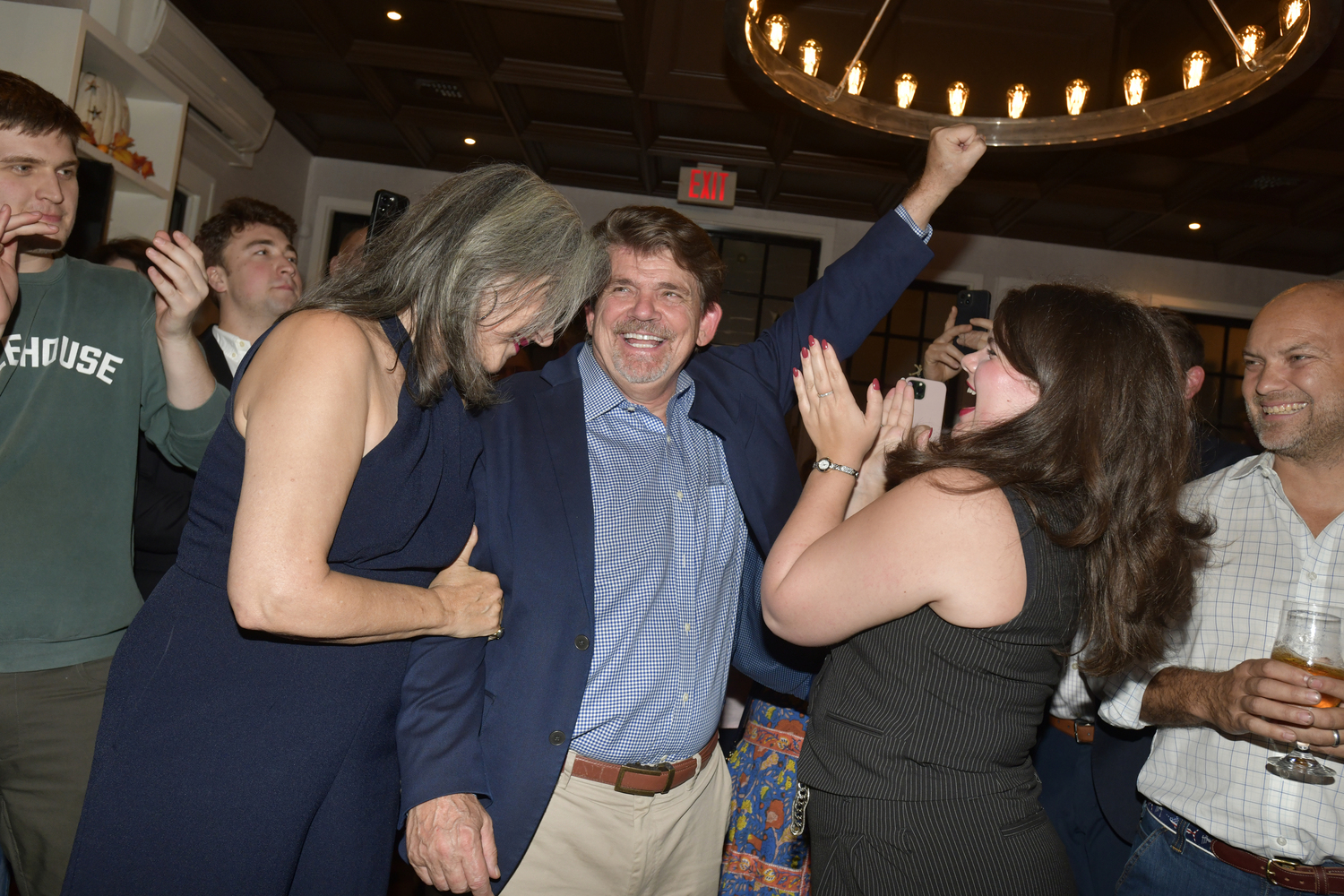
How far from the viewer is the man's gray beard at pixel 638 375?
1828 millimetres

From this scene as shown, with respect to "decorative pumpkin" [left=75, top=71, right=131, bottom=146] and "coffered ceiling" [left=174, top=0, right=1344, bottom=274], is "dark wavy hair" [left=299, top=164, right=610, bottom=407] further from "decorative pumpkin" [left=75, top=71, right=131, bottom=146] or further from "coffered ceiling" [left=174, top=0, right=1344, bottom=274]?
"decorative pumpkin" [left=75, top=71, right=131, bottom=146]

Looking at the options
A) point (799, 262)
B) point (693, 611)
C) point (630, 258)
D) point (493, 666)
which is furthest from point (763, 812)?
point (799, 262)

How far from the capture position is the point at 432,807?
133 centimetres

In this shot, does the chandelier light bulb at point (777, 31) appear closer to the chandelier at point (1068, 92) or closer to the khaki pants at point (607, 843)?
the chandelier at point (1068, 92)

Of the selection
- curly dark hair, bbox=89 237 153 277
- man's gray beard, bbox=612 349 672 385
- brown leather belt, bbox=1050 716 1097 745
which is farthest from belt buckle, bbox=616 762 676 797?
curly dark hair, bbox=89 237 153 277

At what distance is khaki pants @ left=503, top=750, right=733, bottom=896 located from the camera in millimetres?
1528

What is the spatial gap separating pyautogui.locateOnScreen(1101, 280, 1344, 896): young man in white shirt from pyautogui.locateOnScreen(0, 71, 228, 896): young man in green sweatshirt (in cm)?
198

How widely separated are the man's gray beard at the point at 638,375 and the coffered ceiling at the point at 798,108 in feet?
7.99

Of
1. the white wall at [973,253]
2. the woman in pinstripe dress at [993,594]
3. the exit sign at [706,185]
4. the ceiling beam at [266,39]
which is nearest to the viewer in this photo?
the woman in pinstripe dress at [993,594]

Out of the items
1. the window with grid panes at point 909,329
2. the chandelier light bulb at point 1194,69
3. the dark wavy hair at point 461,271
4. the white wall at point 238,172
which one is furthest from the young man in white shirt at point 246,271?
the window with grid panes at point 909,329

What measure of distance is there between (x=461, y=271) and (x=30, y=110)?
3.59 ft

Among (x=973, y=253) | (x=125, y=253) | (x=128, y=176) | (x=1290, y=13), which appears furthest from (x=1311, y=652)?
(x=973, y=253)

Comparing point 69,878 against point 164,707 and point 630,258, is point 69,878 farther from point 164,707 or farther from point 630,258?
point 630,258

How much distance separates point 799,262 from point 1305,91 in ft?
10.7
